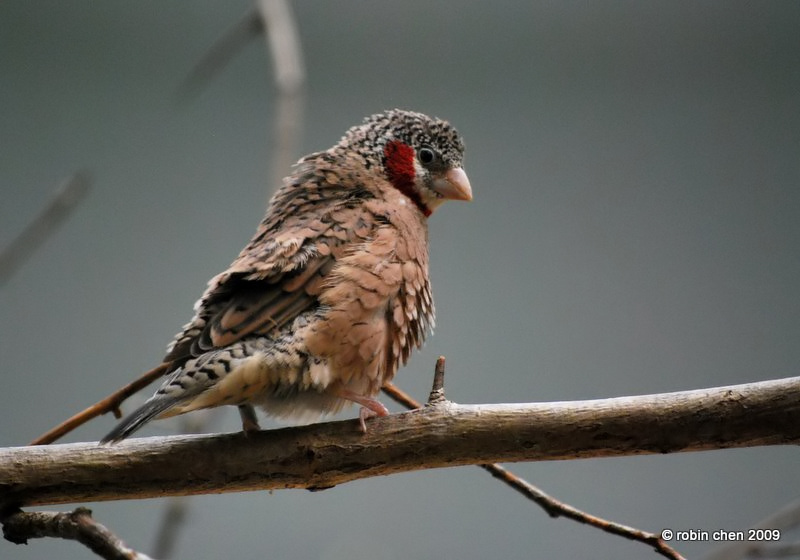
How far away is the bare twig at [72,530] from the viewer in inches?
79.1

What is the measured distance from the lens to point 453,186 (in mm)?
3309

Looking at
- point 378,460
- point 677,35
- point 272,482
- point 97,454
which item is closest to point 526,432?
point 378,460

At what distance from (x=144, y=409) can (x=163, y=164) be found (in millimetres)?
4349

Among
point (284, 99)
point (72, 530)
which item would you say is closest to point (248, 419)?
point (72, 530)

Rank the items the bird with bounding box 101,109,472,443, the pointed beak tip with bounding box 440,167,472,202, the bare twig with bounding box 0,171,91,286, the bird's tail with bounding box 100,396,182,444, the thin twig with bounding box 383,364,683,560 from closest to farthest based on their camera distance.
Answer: the bird's tail with bounding box 100,396,182,444 < the thin twig with bounding box 383,364,683,560 < the bird with bounding box 101,109,472,443 < the bare twig with bounding box 0,171,91,286 < the pointed beak tip with bounding box 440,167,472,202

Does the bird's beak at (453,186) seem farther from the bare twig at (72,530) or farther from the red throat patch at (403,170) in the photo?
the bare twig at (72,530)

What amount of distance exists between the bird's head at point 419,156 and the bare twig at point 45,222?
104 centimetres

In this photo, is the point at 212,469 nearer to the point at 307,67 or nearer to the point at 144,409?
the point at 144,409

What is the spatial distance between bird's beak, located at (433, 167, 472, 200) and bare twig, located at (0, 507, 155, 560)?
69.1 inches

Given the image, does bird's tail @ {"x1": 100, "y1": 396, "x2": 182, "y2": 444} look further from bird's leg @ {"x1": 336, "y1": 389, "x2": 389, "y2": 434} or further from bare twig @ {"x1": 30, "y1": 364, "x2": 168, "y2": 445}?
bird's leg @ {"x1": 336, "y1": 389, "x2": 389, "y2": 434}

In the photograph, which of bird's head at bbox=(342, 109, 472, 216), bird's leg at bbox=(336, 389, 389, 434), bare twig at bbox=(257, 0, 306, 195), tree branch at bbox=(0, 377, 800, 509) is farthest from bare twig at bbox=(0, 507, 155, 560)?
bird's head at bbox=(342, 109, 472, 216)

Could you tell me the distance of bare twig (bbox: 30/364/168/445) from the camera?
2443 millimetres

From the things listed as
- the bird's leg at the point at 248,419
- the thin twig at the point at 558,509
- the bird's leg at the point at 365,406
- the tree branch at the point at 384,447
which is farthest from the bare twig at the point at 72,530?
the thin twig at the point at 558,509

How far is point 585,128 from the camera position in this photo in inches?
246
